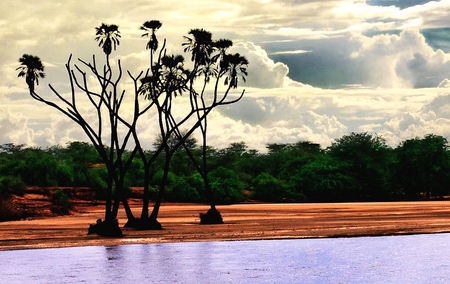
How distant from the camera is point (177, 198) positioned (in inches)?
3238

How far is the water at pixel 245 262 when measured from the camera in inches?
905

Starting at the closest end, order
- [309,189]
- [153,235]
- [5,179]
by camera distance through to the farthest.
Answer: [153,235] → [5,179] → [309,189]

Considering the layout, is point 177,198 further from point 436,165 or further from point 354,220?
point 354,220

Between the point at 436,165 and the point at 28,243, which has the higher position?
the point at 436,165

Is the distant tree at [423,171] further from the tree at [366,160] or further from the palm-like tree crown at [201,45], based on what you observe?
the palm-like tree crown at [201,45]

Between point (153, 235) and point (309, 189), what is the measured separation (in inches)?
2071

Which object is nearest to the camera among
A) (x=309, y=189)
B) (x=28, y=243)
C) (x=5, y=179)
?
(x=28, y=243)

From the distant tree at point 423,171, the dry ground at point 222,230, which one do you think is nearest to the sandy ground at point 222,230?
the dry ground at point 222,230

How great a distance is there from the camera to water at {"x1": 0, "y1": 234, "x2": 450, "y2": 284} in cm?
2298

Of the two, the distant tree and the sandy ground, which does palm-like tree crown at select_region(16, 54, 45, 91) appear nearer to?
the sandy ground

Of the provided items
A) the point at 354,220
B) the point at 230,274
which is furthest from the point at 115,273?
the point at 354,220

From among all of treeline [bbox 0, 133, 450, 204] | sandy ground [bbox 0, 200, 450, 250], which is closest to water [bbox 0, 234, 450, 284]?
sandy ground [bbox 0, 200, 450, 250]

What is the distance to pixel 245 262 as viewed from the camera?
2652 cm

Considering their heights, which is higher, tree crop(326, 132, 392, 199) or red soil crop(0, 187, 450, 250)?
tree crop(326, 132, 392, 199)
